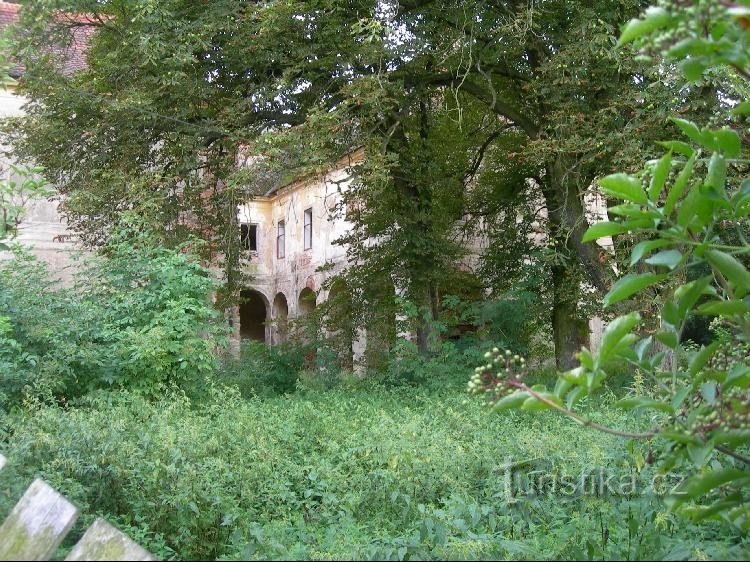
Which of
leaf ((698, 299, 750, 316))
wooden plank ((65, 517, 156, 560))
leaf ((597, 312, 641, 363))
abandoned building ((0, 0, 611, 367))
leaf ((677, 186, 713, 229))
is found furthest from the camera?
abandoned building ((0, 0, 611, 367))

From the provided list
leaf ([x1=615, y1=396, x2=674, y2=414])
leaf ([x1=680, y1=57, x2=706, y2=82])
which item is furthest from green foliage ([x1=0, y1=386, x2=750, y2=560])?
leaf ([x1=680, y1=57, x2=706, y2=82])

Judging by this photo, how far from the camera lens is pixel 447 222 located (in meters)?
16.3

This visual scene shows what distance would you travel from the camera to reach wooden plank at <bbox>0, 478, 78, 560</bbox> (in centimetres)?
210

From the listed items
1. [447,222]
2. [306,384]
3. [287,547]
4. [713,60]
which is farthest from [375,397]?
[713,60]

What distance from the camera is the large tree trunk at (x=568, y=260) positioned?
13227 millimetres

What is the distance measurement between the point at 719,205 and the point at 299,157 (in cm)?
993

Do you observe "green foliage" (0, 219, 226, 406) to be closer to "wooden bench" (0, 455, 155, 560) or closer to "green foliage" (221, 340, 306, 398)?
"green foliage" (221, 340, 306, 398)

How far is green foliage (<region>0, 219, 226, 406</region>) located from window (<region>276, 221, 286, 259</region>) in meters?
18.9

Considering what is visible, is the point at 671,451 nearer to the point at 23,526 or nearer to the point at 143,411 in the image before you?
the point at 23,526

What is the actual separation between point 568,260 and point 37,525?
12845 millimetres

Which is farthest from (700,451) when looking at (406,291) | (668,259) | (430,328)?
(406,291)

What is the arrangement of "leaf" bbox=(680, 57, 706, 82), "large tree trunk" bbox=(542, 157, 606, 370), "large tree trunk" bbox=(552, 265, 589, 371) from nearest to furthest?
"leaf" bbox=(680, 57, 706, 82), "large tree trunk" bbox=(542, 157, 606, 370), "large tree trunk" bbox=(552, 265, 589, 371)

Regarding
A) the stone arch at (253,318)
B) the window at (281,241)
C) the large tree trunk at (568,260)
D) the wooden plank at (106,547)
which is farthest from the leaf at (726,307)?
the stone arch at (253,318)

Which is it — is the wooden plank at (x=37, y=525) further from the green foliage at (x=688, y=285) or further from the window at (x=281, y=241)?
the window at (x=281, y=241)
